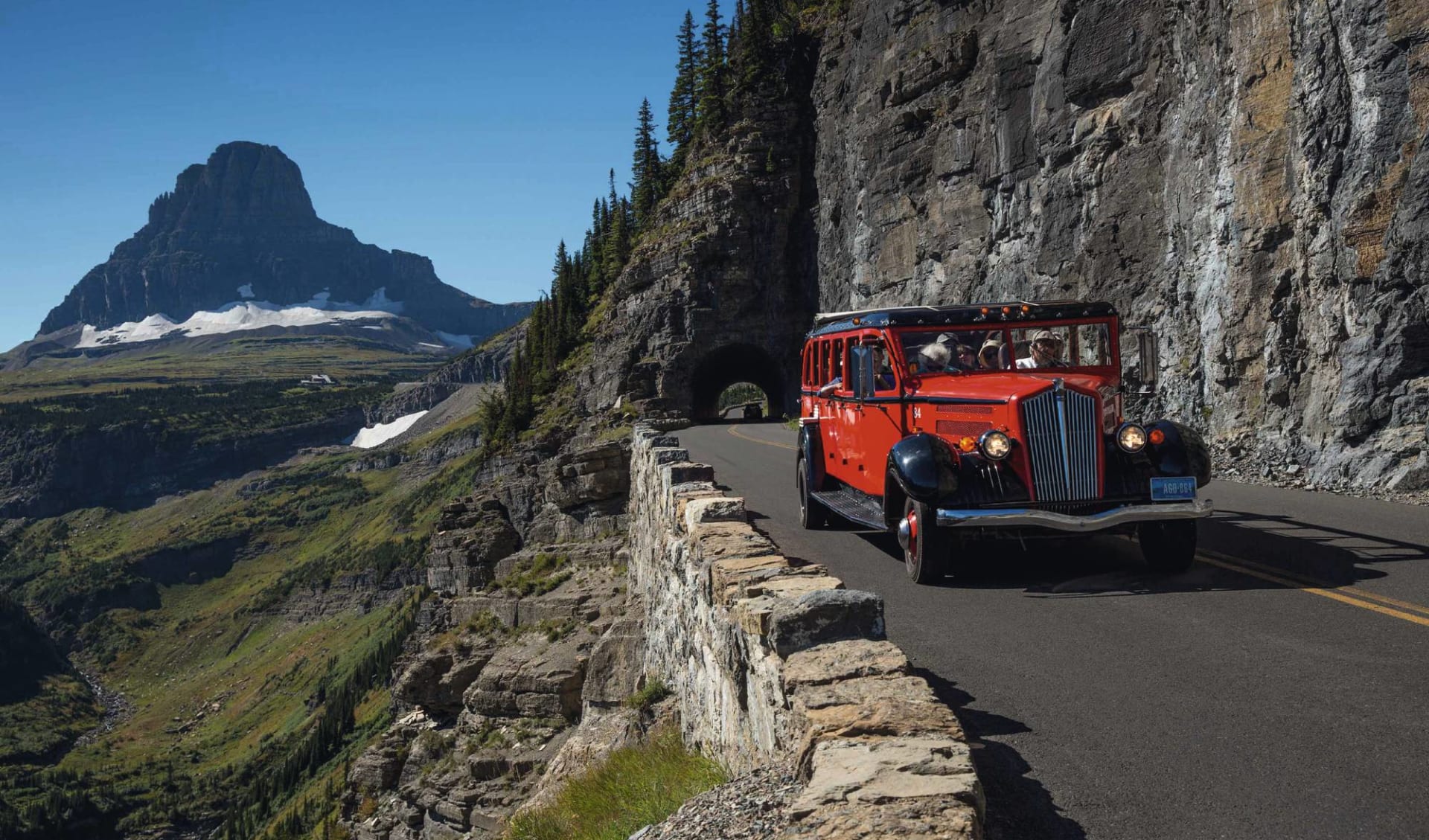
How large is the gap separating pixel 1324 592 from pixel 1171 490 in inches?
59.5

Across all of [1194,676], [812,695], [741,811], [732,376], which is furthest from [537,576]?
[732,376]

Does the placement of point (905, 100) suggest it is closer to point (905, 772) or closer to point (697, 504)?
point (697, 504)

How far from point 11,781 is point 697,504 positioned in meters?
148

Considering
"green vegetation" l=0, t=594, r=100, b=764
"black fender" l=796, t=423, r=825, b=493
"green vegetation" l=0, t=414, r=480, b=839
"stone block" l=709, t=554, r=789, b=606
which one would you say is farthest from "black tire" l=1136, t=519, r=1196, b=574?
"green vegetation" l=0, t=594, r=100, b=764

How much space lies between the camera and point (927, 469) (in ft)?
31.4

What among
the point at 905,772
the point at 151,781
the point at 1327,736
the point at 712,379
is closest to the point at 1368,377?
the point at 1327,736

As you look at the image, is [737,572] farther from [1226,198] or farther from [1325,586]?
[1226,198]

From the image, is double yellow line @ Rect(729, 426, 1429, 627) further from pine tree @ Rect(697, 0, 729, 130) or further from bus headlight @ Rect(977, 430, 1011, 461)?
pine tree @ Rect(697, 0, 729, 130)

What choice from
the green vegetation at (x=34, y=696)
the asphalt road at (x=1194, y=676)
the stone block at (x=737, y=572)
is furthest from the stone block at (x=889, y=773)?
the green vegetation at (x=34, y=696)

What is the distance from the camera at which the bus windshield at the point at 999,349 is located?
11242 millimetres

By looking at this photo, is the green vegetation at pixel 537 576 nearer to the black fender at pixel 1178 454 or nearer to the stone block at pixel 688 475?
the stone block at pixel 688 475

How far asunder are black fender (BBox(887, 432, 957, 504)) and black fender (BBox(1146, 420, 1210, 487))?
6.63ft

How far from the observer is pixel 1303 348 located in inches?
729

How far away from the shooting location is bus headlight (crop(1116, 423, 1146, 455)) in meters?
9.86
